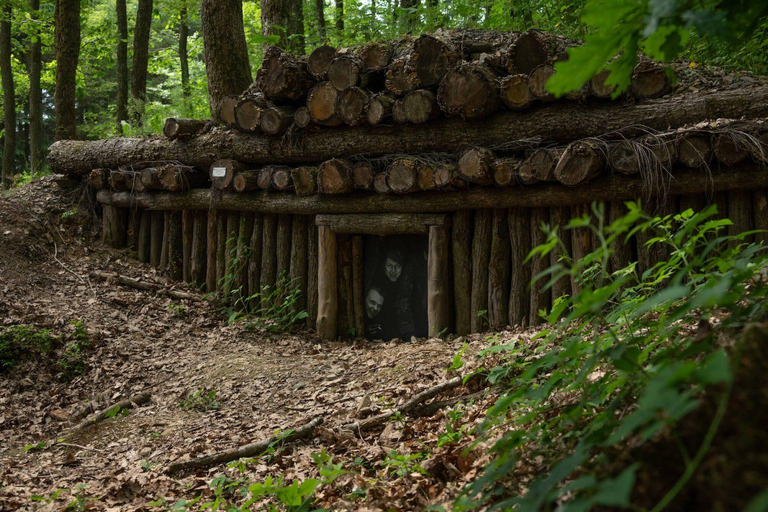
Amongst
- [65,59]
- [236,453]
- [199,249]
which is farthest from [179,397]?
[65,59]

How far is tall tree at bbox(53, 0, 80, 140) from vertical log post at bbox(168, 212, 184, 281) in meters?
3.10

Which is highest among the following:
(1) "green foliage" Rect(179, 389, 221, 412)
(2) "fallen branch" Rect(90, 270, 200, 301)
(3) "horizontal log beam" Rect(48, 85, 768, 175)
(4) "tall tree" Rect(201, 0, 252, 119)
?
(4) "tall tree" Rect(201, 0, 252, 119)

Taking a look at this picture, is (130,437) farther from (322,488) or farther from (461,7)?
(461,7)

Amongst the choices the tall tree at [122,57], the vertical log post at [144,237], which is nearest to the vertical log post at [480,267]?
the vertical log post at [144,237]

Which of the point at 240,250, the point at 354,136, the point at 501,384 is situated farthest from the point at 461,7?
the point at 501,384

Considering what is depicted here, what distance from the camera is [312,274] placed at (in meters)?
6.89

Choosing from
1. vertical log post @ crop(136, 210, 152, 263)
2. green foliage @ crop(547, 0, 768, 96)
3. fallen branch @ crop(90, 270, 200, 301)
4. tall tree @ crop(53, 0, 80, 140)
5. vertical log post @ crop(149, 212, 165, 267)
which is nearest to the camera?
green foliage @ crop(547, 0, 768, 96)

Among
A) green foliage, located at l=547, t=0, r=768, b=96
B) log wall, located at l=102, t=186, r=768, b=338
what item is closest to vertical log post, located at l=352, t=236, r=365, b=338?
log wall, located at l=102, t=186, r=768, b=338

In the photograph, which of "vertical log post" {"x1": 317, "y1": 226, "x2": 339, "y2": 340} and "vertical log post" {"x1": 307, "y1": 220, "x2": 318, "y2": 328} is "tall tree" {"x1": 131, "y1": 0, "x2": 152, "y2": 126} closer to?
"vertical log post" {"x1": 307, "y1": 220, "x2": 318, "y2": 328}

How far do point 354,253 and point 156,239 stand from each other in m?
3.21

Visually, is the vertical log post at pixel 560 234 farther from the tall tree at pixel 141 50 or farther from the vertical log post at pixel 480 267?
the tall tree at pixel 141 50

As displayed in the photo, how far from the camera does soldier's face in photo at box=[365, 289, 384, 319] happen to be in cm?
664

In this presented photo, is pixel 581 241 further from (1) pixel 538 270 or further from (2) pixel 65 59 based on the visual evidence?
(2) pixel 65 59

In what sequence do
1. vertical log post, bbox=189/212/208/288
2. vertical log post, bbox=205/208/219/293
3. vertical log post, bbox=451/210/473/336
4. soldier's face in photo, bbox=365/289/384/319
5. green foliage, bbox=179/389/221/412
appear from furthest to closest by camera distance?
vertical log post, bbox=189/212/208/288 → vertical log post, bbox=205/208/219/293 → soldier's face in photo, bbox=365/289/384/319 → vertical log post, bbox=451/210/473/336 → green foliage, bbox=179/389/221/412
